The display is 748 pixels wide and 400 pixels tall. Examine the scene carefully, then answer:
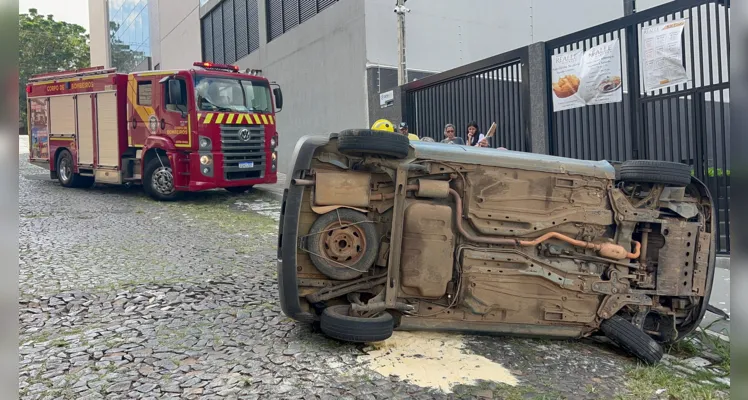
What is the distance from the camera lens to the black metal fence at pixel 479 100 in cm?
896

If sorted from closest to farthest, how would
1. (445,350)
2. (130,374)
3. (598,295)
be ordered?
(130,374) < (445,350) < (598,295)

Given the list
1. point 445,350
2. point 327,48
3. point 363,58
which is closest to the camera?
point 445,350

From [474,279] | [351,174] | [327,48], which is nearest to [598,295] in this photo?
[474,279]

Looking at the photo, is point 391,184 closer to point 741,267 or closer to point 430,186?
point 430,186

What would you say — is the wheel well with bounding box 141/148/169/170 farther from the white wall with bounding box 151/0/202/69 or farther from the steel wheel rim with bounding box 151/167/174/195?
the white wall with bounding box 151/0/202/69

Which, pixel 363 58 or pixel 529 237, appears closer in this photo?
pixel 529 237

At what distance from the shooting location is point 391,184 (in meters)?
3.90

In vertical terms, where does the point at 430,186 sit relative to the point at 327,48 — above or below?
below

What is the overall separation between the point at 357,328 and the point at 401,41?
30.4 ft

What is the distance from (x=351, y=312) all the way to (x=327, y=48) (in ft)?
38.5

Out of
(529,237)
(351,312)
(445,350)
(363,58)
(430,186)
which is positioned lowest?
(445,350)

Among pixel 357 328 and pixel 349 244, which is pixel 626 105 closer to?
pixel 349 244

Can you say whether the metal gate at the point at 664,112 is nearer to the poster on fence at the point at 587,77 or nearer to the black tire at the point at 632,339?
the poster on fence at the point at 587,77

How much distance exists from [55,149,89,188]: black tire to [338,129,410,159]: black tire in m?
11.3
